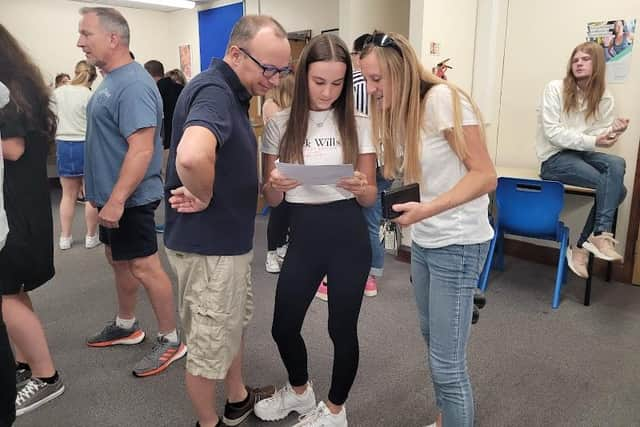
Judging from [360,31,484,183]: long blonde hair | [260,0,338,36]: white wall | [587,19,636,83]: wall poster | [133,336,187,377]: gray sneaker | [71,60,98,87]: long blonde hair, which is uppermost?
[260,0,338,36]: white wall

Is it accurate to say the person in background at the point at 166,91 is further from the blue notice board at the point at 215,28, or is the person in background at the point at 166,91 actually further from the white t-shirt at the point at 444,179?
the white t-shirt at the point at 444,179

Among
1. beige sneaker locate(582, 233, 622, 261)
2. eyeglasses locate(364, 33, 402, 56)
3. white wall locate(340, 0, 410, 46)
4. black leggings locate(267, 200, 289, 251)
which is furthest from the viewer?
white wall locate(340, 0, 410, 46)

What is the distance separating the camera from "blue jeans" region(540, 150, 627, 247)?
305 cm

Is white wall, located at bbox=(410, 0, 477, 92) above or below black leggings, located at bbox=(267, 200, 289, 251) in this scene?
above

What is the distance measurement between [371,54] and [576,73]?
2.38 meters

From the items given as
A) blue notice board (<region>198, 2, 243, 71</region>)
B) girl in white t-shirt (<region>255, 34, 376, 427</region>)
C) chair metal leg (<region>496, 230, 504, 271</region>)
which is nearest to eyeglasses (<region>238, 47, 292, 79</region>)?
girl in white t-shirt (<region>255, 34, 376, 427</region>)

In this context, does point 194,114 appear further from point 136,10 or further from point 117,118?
point 136,10

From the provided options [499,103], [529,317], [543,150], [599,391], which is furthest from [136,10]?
[599,391]

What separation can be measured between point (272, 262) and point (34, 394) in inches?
71.0

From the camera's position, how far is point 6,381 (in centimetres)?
126

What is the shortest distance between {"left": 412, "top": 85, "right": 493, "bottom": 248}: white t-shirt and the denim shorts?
12.1 ft

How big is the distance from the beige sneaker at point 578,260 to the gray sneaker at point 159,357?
236 centimetres

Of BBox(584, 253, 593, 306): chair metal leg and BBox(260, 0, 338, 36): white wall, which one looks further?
BBox(260, 0, 338, 36): white wall

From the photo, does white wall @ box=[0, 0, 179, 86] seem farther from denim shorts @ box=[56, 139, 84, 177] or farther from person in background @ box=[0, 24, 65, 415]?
person in background @ box=[0, 24, 65, 415]
